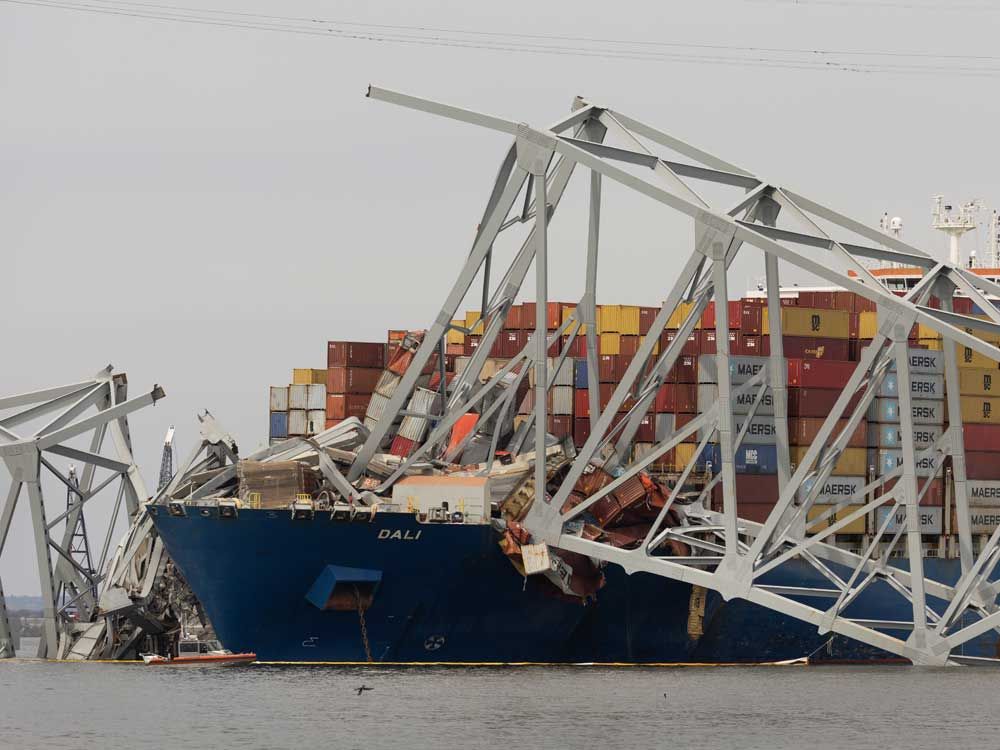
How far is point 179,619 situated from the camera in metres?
75.3

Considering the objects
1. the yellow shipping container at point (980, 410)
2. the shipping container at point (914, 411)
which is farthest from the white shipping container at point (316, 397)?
the yellow shipping container at point (980, 410)

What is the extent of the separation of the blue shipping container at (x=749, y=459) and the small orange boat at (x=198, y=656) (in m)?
17.4

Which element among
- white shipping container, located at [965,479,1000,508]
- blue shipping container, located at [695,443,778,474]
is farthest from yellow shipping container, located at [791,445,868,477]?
white shipping container, located at [965,479,1000,508]

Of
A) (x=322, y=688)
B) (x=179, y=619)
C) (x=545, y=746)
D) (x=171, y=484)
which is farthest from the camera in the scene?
(x=179, y=619)

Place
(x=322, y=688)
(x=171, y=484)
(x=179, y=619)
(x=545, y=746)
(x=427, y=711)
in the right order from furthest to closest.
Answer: (x=179, y=619) < (x=171, y=484) < (x=322, y=688) < (x=427, y=711) < (x=545, y=746)

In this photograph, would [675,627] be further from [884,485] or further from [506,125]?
[506,125]

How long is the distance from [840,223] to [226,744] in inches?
1103

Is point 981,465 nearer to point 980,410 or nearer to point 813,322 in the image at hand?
point 980,410

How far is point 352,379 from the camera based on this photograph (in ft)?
253

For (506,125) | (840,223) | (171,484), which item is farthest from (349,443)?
(840,223)

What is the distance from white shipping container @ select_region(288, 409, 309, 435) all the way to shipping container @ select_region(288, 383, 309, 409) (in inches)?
8.7

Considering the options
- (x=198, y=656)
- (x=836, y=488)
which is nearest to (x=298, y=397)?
(x=198, y=656)

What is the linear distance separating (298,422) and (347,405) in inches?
122

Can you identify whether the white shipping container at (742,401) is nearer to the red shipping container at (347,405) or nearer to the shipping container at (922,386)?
the shipping container at (922,386)
